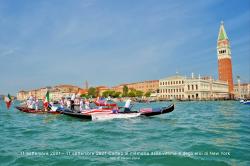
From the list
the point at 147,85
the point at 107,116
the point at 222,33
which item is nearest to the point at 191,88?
the point at 222,33

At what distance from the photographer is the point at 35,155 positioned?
21.4 feet

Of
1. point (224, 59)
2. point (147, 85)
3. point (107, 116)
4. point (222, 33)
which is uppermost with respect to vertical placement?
point (222, 33)

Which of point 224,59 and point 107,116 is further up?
point 224,59

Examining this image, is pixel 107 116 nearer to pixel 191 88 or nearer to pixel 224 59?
pixel 191 88

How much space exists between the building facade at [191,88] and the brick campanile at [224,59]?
123 inches

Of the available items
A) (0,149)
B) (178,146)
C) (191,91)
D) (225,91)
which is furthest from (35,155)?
(225,91)

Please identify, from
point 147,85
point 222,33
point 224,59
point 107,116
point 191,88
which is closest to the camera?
point 107,116

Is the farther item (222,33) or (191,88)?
(222,33)

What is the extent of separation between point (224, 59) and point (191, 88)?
1203cm

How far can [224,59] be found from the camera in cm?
7819

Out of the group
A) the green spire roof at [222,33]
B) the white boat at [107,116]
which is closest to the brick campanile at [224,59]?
the green spire roof at [222,33]

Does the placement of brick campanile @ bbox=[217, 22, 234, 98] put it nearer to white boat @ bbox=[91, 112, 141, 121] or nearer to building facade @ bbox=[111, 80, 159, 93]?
building facade @ bbox=[111, 80, 159, 93]

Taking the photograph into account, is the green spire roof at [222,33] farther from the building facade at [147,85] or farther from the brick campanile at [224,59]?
the building facade at [147,85]

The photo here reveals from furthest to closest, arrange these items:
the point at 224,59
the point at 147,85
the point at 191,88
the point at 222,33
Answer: the point at 147,85 < the point at 222,33 < the point at 224,59 < the point at 191,88
